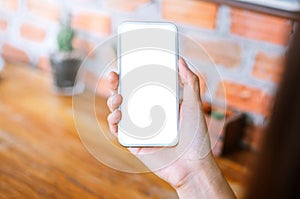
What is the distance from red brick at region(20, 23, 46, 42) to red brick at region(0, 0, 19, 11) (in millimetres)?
60

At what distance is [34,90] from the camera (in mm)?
1201

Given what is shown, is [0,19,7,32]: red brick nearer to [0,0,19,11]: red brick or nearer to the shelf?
[0,0,19,11]: red brick

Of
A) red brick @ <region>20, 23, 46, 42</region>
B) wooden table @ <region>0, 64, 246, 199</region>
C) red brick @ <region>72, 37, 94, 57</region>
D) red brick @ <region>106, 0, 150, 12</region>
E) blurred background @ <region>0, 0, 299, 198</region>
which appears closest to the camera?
wooden table @ <region>0, 64, 246, 199</region>

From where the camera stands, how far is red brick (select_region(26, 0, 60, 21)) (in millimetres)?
1287

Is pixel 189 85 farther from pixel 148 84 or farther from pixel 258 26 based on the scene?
pixel 258 26

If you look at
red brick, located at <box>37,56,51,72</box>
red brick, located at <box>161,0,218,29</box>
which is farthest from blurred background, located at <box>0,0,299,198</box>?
red brick, located at <box>37,56,51,72</box>

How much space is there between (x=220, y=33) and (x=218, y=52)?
0.04 meters

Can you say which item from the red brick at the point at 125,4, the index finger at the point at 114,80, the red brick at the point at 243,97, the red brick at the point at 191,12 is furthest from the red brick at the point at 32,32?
the index finger at the point at 114,80

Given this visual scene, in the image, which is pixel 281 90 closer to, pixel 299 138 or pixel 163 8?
pixel 299 138

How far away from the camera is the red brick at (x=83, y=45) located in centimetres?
124

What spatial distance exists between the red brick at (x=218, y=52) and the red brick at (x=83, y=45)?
0.32m

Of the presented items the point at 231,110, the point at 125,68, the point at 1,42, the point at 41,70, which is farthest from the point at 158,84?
the point at 1,42

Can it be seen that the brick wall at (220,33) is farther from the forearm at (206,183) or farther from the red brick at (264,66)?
the forearm at (206,183)

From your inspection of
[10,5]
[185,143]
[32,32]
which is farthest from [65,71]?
[185,143]
